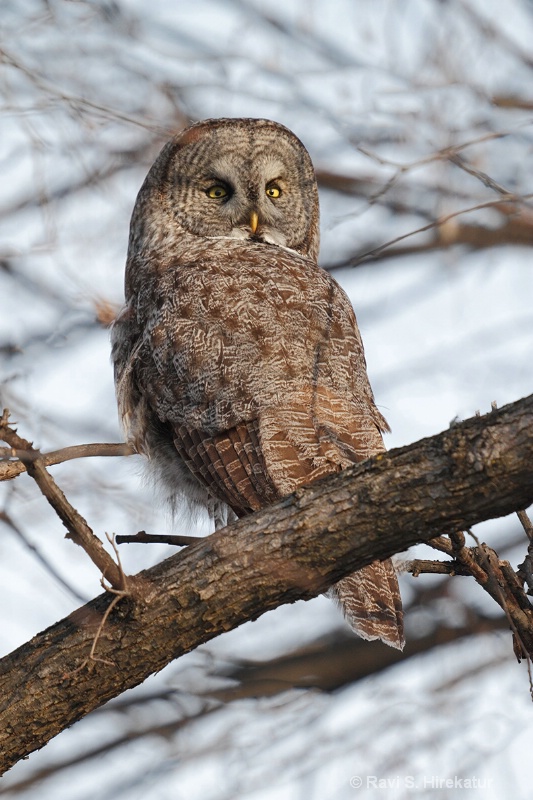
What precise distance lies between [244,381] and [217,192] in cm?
217

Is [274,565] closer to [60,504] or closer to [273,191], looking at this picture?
[60,504]

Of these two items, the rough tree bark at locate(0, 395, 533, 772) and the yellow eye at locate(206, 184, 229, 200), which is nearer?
the rough tree bark at locate(0, 395, 533, 772)

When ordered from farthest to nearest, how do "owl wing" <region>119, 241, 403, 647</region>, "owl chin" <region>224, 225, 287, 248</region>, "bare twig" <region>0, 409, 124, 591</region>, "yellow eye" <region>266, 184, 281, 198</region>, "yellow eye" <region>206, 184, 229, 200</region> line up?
1. "yellow eye" <region>266, 184, 281, 198</region>
2. "yellow eye" <region>206, 184, 229, 200</region>
3. "owl chin" <region>224, 225, 287, 248</region>
4. "owl wing" <region>119, 241, 403, 647</region>
5. "bare twig" <region>0, 409, 124, 591</region>

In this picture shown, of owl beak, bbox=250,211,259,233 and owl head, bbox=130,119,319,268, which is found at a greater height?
owl head, bbox=130,119,319,268

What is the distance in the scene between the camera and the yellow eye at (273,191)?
19.5 feet

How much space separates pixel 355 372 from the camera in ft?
14.1

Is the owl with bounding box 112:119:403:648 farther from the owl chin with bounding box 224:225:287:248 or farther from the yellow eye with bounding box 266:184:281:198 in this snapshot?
the yellow eye with bounding box 266:184:281:198

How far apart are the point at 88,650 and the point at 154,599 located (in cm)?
33

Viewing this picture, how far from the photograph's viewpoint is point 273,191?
5980 mm

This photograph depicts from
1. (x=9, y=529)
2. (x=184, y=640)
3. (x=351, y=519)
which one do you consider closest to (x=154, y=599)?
(x=184, y=640)

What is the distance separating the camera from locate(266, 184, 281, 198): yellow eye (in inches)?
234

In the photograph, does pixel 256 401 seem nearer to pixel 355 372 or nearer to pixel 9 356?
pixel 355 372

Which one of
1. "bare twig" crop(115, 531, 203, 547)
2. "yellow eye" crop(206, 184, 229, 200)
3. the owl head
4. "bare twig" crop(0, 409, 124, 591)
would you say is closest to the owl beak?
the owl head

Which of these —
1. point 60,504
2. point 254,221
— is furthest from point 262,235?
point 60,504
